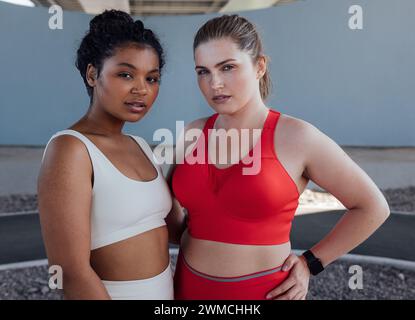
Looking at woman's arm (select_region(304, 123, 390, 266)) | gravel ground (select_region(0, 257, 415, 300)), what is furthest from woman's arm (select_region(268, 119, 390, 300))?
gravel ground (select_region(0, 257, 415, 300))

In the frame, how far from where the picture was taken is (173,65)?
10.8 metres

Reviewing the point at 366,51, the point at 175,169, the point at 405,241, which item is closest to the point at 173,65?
the point at 366,51

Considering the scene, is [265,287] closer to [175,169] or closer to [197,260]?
[197,260]

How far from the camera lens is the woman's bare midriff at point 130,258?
1513 millimetres

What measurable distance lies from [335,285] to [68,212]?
3.41 meters

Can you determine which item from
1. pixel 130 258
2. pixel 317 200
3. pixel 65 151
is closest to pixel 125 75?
pixel 65 151

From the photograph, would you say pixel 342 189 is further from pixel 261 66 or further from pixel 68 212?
pixel 68 212

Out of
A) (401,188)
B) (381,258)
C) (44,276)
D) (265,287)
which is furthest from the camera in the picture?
(401,188)

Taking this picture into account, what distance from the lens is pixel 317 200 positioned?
8031mm

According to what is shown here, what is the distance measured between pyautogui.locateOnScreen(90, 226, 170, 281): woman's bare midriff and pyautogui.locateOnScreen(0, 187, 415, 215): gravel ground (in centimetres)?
635

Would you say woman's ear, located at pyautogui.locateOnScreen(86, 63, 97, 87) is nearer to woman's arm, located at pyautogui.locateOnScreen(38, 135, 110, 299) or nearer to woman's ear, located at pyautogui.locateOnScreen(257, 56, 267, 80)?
woman's arm, located at pyautogui.locateOnScreen(38, 135, 110, 299)

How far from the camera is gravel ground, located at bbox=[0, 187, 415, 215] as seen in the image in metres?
7.50

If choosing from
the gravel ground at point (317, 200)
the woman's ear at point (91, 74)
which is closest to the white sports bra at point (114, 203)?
the woman's ear at point (91, 74)

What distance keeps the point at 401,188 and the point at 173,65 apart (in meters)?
5.66
